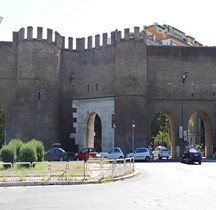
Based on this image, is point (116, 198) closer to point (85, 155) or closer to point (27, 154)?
point (27, 154)

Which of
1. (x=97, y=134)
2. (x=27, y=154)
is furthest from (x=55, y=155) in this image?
(x=97, y=134)

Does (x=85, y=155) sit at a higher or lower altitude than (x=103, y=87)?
lower

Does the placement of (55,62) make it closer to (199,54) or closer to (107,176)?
(199,54)

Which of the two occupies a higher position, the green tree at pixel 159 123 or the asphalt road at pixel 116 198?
the green tree at pixel 159 123

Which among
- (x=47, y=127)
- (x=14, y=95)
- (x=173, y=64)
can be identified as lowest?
(x=47, y=127)

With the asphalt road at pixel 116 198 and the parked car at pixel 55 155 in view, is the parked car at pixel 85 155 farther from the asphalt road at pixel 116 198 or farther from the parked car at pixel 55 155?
the asphalt road at pixel 116 198

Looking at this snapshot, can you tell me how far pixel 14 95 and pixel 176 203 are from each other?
1120 inches

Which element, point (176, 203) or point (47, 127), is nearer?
point (176, 203)

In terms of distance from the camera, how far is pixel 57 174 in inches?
632

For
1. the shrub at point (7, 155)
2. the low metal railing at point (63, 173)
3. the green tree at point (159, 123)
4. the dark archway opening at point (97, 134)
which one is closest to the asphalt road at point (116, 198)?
the low metal railing at point (63, 173)

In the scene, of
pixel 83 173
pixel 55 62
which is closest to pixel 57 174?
pixel 83 173

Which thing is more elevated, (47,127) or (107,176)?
(47,127)

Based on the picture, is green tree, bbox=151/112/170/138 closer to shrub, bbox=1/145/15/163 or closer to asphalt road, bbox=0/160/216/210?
shrub, bbox=1/145/15/163

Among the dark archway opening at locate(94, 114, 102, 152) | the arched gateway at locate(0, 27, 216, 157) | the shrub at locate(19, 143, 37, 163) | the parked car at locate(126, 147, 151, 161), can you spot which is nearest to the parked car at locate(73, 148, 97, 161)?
the parked car at locate(126, 147, 151, 161)
